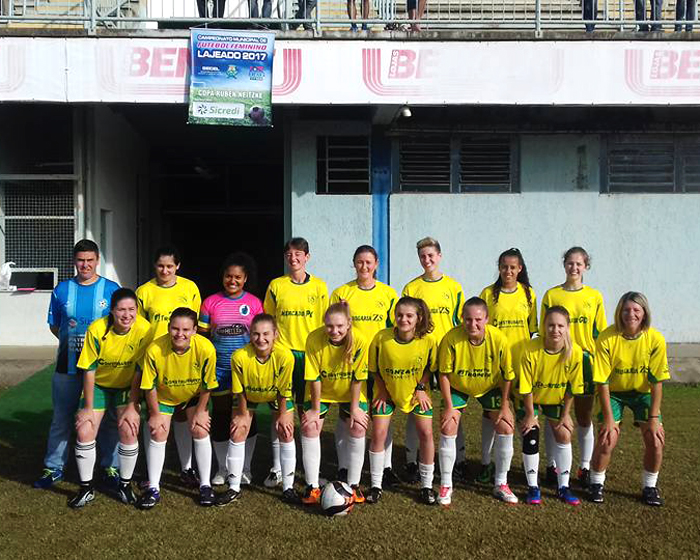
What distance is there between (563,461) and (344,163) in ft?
21.2

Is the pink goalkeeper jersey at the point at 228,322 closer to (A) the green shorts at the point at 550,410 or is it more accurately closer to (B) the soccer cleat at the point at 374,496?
(B) the soccer cleat at the point at 374,496

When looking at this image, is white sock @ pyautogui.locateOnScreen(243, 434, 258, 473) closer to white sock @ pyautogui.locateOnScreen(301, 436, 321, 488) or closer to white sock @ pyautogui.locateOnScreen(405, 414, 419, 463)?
white sock @ pyautogui.locateOnScreen(301, 436, 321, 488)

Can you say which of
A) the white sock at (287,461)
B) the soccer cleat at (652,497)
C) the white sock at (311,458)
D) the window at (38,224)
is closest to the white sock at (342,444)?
the white sock at (311,458)

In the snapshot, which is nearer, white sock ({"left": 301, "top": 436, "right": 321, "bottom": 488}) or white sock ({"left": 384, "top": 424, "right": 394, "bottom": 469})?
white sock ({"left": 301, "top": 436, "right": 321, "bottom": 488})

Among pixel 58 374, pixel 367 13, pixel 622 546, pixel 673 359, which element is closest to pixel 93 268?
pixel 58 374

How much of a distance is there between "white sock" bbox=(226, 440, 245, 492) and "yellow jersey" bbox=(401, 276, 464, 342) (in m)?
1.65

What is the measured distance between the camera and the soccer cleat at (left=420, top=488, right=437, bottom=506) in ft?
15.6

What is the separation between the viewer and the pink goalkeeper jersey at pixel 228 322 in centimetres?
511

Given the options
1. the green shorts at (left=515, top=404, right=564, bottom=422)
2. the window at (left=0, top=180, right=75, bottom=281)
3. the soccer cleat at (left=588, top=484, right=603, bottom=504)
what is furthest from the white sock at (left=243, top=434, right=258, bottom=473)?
the window at (left=0, top=180, right=75, bottom=281)

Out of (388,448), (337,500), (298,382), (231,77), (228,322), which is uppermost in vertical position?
(231,77)

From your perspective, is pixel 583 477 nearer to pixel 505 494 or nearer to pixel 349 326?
pixel 505 494

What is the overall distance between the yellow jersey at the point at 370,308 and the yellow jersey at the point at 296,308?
14 centimetres

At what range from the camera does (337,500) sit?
449cm

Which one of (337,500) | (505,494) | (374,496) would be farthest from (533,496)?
(337,500)
